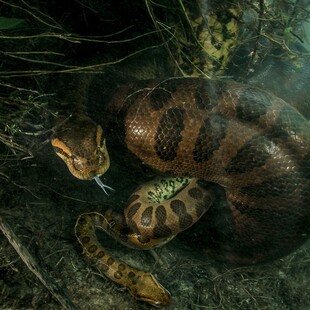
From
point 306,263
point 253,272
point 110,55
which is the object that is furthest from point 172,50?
point 306,263

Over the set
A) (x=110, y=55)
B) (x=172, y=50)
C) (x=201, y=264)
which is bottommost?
(x=201, y=264)

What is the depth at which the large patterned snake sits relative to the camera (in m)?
3.88

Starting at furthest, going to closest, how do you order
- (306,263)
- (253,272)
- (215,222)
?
(306,263) < (253,272) < (215,222)

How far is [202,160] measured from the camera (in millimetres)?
4133

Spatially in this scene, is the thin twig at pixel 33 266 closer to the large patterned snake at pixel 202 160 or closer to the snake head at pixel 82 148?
the large patterned snake at pixel 202 160

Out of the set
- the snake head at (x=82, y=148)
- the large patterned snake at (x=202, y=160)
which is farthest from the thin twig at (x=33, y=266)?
the snake head at (x=82, y=148)

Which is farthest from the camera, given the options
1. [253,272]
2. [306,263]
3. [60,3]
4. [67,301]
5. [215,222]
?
[306,263]

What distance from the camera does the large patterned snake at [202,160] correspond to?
12.7ft

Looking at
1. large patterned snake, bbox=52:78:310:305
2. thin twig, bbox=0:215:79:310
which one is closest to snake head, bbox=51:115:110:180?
large patterned snake, bbox=52:78:310:305

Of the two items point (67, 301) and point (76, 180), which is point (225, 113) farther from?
point (67, 301)

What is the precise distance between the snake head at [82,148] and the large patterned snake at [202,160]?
0.04 feet

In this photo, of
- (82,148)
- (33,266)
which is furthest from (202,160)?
(33,266)

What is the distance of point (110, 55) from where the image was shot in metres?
4.75

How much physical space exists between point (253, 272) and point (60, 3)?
467 centimetres
